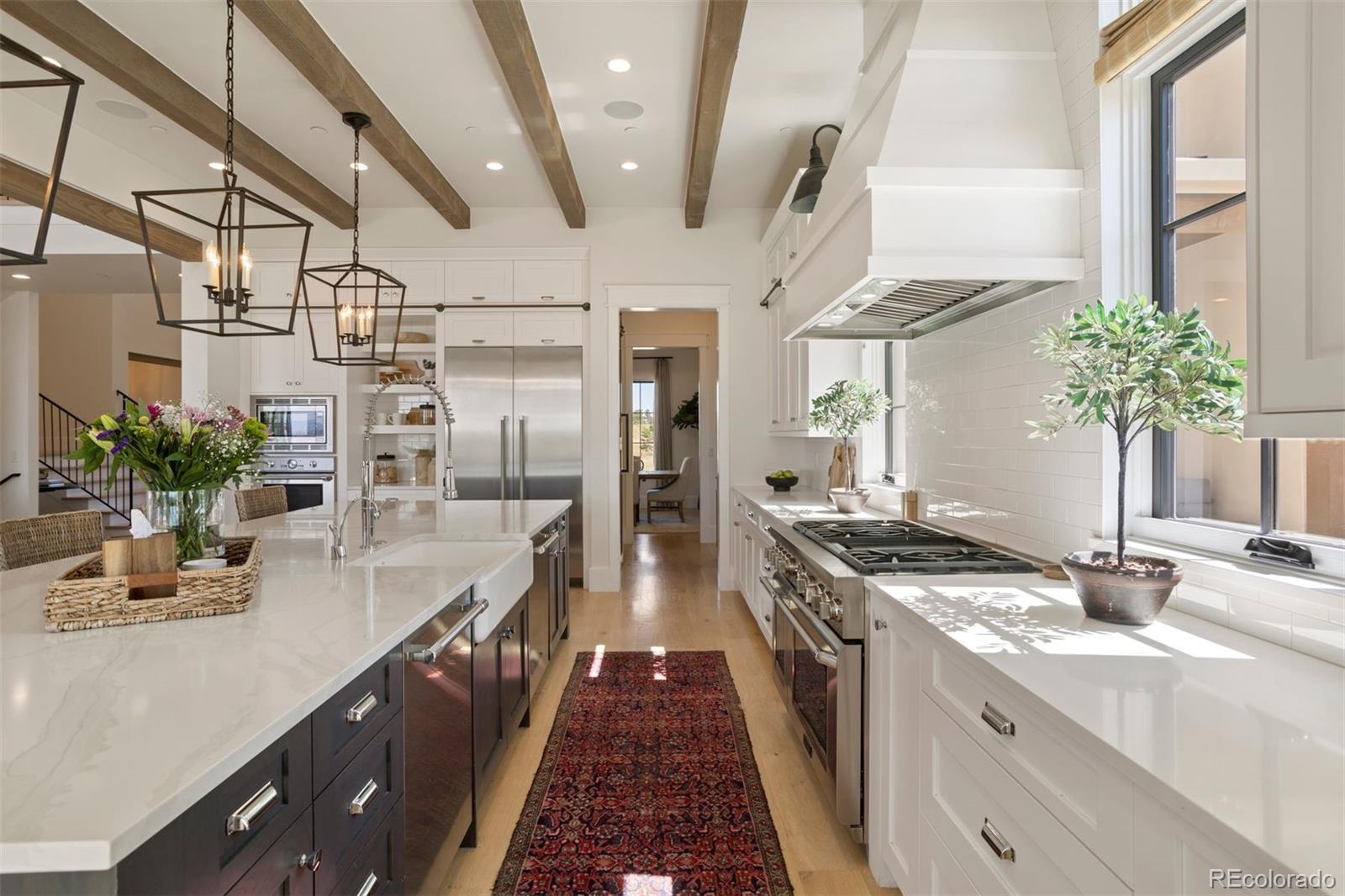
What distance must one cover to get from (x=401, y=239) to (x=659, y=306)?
2239mm

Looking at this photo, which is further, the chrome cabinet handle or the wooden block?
the chrome cabinet handle

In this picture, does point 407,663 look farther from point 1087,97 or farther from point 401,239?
point 401,239

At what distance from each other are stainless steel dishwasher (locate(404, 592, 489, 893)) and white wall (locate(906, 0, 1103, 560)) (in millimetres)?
1761

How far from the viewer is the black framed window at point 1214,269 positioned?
1467mm

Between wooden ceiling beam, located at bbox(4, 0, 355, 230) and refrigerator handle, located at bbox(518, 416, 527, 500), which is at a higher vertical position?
wooden ceiling beam, located at bbox(4, 0, 355, 230)

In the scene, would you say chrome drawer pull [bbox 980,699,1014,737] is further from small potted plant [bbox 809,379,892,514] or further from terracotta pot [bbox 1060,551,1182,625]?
small potted plant [bbox 809,379,892,514]

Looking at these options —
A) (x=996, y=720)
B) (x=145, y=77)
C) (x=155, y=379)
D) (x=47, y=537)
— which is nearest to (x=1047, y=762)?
(x=996, y=720)

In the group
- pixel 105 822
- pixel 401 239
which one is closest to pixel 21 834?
pixel 105 822

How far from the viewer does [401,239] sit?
574 cm

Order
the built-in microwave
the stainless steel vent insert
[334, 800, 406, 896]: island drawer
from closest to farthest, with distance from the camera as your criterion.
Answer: [334, 800, 406, 896]: island drawer → the stainless steel vent insert → the built-in microwave

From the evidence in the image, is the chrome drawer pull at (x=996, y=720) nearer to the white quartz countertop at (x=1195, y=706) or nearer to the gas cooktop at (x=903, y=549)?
the white quartz countertop at (x=1195, y=706)

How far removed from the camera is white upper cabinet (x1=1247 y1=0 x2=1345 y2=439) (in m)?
0.92

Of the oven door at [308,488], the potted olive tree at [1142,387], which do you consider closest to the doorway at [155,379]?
the oven door at [308,488]

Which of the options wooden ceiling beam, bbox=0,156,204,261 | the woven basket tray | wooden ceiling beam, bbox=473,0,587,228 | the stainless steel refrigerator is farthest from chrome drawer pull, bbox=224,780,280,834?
the stainless steel refrigerator
